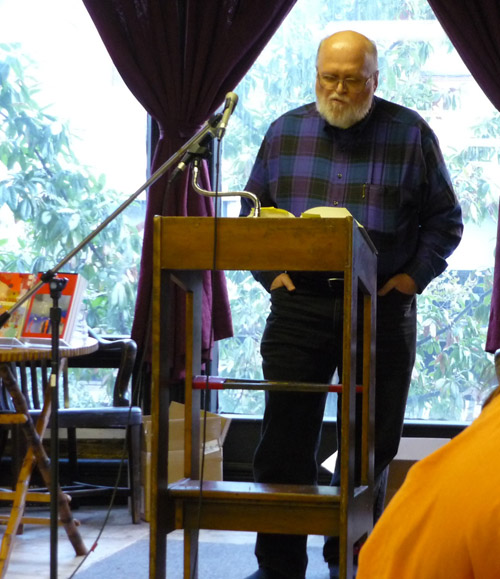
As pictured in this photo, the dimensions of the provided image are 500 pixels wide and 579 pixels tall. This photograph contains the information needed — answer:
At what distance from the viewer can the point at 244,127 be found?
14.2 ft

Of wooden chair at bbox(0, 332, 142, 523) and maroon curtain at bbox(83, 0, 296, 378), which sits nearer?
wooden chair at bbox(0, 332, 142, 523)

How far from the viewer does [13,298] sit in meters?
3.32

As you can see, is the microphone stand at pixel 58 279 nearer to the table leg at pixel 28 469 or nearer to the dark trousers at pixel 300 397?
the dark trousers at pixel 300 397

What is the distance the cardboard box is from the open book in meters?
0.66

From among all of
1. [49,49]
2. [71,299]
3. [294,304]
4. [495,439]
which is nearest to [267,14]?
[49,49]

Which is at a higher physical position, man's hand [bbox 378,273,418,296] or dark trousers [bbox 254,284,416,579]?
man's hand [bbox 378,273,418,296]

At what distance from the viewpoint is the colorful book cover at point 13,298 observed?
3265 millimetres

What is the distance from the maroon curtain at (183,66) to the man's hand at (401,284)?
1485 millimetres

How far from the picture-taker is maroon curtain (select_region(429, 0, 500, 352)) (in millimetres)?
4004

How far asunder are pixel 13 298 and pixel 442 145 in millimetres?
2049

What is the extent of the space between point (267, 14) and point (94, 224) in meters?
1.26

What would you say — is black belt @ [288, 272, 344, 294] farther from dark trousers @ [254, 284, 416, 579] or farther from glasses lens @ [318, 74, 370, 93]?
glasses lens @ [318, 74, 370, 93]

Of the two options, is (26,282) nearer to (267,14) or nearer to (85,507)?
(85,507)

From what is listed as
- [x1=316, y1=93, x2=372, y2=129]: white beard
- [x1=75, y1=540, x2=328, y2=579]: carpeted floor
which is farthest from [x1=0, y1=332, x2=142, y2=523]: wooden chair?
[x1=316, y1=93, x2=372, y2=129]: white beard
